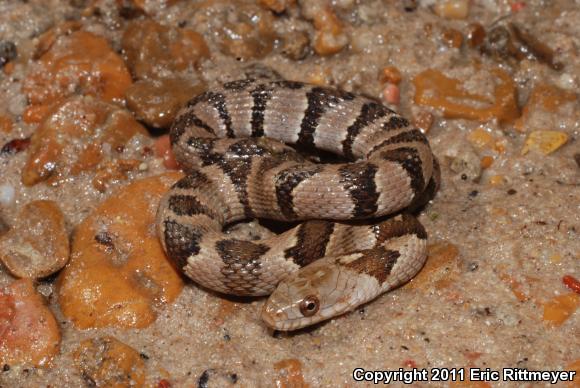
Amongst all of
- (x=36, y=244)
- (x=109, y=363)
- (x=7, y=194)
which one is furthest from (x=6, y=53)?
(x=109, y=363)

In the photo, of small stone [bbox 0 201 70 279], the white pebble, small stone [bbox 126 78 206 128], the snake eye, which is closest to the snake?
the snake eye

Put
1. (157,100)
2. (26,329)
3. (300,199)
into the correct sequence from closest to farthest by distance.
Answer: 1. (26,329)
2. (300,199)
3. (157,100)

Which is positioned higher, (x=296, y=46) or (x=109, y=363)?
(x=296, y=46)

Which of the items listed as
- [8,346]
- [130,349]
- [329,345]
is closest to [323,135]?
[329,345]

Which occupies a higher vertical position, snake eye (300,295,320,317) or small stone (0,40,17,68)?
small stone (0,40,17,68)

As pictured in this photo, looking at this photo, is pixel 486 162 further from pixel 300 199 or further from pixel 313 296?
pixel 313 296

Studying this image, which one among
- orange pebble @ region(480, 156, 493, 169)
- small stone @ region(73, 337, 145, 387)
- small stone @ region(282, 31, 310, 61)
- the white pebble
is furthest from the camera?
small stone @ region(282, 31, 310, 61)

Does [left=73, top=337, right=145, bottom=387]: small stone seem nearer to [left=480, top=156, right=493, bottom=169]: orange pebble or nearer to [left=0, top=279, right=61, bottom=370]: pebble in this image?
[left=0, top=279, right=61, bottom=370]: pebble

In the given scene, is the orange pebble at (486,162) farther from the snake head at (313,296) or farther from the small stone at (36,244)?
the small stone at (36,244)
